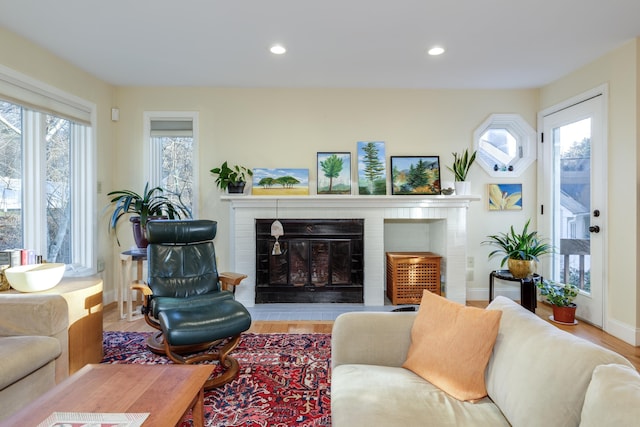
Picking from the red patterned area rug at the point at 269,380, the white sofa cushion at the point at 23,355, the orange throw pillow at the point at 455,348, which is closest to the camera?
the orange throw pillow at the point at 455,348

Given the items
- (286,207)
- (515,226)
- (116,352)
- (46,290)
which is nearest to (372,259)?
(286,207)

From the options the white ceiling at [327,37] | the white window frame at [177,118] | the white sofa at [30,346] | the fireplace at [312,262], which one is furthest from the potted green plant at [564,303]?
the white sofa at [30,346]

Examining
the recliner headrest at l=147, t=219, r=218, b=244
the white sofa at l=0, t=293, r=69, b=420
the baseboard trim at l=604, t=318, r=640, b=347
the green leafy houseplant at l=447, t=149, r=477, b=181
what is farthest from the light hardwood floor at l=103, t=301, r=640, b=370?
the green leafy houseplant at l=447, t=149, r=477, b=181

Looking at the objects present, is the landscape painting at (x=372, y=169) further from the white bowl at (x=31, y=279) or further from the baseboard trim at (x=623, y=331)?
the white bowl at (x=31, y=279)

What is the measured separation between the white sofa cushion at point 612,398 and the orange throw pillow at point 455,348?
0.45 metres

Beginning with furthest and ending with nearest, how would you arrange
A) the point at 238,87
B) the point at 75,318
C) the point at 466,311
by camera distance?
the point at 238,87 < the point at 75,318 < the point at 466,311

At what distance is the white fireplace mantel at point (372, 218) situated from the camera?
4105mm

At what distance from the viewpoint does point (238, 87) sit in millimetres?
4273

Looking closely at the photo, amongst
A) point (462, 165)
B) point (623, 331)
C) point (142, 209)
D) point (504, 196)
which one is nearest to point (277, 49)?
point (142, 209)

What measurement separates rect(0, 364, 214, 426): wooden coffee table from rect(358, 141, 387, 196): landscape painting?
117 inches

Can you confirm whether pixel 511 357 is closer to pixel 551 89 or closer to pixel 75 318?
pixel 75 318

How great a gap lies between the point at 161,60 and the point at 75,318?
8.09 feet

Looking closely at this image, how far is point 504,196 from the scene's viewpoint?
435cm

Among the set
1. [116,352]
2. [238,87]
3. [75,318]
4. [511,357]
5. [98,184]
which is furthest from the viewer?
[238,87]
